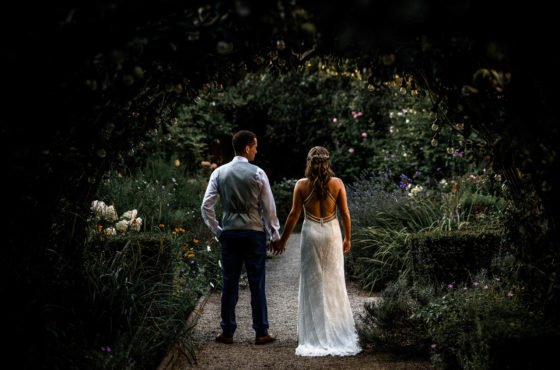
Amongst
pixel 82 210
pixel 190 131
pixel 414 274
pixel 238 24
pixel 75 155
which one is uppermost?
pixel 190 131

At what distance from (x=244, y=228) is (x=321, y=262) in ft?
2.77

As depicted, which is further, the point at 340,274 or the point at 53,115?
the point at 340,274

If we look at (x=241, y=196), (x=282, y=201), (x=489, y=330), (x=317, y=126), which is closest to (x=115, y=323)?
(x=241, y=196)

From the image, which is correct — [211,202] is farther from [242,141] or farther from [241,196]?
[242,141]

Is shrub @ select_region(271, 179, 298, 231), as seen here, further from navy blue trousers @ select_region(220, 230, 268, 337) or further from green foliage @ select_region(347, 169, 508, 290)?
navy blue trousers @ select_region(220, 230, 268, 337)

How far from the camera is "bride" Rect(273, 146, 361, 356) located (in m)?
4.92

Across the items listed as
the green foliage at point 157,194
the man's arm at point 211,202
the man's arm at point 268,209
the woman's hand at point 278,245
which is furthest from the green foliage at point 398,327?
the green foliage at point 157,194

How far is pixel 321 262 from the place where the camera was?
5.10 m

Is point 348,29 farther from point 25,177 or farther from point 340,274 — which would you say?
point 340,274

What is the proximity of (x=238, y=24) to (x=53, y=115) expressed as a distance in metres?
1.20

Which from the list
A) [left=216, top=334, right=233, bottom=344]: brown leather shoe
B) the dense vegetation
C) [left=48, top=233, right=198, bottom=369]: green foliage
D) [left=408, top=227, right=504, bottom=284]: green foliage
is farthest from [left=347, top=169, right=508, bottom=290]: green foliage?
[left=48, top=233, right=198, bottom=369]: green foliage

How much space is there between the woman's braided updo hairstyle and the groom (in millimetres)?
439

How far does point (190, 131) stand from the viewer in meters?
12.5

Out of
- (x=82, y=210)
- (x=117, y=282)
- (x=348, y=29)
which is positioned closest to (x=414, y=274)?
(x=117, y=282)
